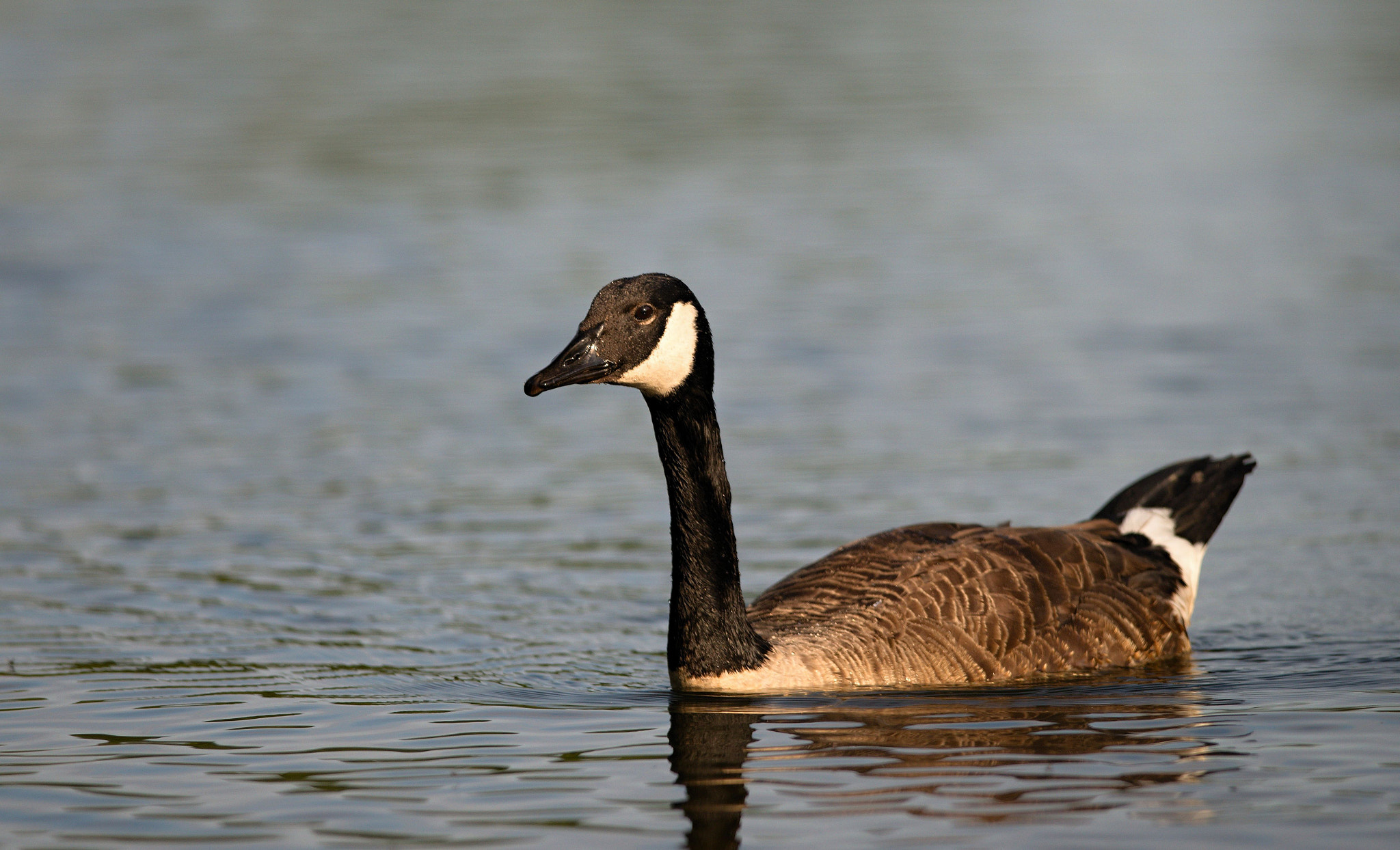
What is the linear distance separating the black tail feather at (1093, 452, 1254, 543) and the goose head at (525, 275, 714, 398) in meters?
3.49

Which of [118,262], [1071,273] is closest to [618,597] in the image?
[1071,273]

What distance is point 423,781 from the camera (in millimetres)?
7496

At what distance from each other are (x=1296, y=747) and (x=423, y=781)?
12.9 feet

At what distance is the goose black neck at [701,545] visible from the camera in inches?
341

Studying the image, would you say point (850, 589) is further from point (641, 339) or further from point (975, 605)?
point (641, 339)

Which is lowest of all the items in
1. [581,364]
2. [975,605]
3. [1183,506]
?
[975,605]

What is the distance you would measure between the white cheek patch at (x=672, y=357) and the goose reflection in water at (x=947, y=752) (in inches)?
64.6

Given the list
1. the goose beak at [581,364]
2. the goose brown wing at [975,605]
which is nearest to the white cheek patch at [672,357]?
the goose beak at [581,364]

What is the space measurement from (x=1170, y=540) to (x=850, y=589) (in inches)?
94.4

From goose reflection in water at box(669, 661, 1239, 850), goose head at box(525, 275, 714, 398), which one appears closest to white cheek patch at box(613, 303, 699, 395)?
goose head at box(525, 275, 714, 398)

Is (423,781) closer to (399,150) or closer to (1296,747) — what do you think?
(1296,747)

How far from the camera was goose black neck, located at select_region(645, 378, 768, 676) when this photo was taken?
8.66 metres

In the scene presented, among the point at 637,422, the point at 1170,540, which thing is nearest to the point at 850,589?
the point at 1170,540

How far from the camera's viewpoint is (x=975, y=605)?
9.12 meters
